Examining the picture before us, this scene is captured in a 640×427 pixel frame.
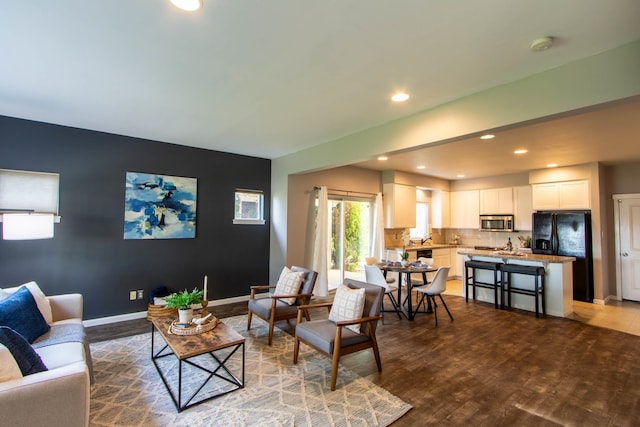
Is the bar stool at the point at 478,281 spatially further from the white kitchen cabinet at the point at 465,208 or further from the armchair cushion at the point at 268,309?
the armchair cushion at the point at 268,309

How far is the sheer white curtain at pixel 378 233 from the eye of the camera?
6668 millimetres

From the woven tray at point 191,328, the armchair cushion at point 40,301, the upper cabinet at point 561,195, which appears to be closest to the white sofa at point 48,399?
the woven tray at point 191,328

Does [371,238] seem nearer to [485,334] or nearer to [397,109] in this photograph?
[485,334]

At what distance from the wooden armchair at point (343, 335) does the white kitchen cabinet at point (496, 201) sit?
5676 millimetres

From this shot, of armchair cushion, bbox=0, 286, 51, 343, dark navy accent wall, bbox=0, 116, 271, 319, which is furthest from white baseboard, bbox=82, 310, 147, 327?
armchair cushion, bbox=0, 286, 51, 343

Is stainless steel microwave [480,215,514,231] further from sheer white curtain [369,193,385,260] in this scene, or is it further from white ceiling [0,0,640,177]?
white ceiling [0,0,640,177]

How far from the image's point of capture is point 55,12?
1851mm

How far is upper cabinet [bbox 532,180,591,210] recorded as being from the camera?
5.90 m

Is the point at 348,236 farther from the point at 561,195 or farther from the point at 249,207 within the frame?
the point at 561,195

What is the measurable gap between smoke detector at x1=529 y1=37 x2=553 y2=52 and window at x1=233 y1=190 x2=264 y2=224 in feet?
15.2

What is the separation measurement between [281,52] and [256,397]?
107 inches

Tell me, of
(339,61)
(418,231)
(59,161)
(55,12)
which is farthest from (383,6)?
(418,231)

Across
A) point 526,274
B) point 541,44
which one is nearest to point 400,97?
point 541,44

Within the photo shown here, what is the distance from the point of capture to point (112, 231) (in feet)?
14.4
